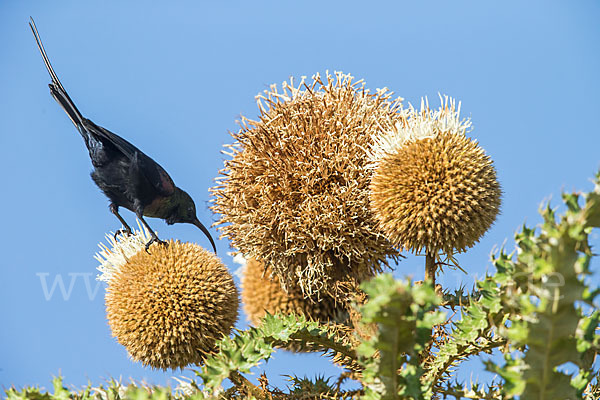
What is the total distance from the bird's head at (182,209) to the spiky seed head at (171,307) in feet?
2.91

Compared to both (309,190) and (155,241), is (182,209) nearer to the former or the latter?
(155,241)

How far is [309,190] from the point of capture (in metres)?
3.33

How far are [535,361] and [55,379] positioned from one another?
188 cm

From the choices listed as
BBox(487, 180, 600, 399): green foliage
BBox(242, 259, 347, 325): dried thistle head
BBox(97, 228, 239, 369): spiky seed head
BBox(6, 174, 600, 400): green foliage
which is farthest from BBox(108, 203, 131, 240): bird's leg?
BBox(487, 180, 600, 399): green foliage

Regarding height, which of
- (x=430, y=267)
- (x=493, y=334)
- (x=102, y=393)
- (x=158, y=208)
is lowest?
(x=102, y=393)

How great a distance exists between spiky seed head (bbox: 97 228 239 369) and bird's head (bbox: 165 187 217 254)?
888 millimetres

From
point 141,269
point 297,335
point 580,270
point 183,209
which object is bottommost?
point 580,270

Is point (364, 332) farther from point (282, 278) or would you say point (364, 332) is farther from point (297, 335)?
point (282, 278)

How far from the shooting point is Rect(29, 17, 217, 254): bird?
393 cm

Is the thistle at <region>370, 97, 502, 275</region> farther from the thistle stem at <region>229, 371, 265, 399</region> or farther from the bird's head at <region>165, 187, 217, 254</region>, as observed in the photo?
the bird's head at <region>165, 187, 217, 254</region>

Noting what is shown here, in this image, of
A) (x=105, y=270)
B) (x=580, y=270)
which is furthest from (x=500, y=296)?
(x=105, y=270)

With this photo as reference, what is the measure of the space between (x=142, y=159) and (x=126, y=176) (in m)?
0.17

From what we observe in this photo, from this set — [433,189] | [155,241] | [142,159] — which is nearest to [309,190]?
[433,189]

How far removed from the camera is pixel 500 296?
2557 millimetres
